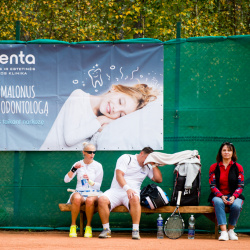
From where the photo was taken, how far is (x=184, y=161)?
7902 mm

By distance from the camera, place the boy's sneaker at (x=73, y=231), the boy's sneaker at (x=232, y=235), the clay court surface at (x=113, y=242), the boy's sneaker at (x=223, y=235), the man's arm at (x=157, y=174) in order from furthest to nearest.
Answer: the man's arm at (x=157, y=174), the boy's sneaker at (x=73, y=231), the boy's sneaker at (x=232, y=235), the boy's sneaker at (x=223, y=235), the clay court surface at (x=113, y=242)

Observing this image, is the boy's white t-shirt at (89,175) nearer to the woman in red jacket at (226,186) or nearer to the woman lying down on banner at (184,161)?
the woman lying down on banner at (184,161)

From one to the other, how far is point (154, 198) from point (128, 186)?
0.38 meters

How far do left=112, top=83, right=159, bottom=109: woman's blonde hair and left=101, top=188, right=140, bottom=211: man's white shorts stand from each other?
1.25 metres

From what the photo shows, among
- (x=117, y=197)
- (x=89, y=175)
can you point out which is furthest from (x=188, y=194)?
(x=89, y=175)

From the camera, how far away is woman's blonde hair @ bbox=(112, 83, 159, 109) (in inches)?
321

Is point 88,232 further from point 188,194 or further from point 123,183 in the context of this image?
point 188,194

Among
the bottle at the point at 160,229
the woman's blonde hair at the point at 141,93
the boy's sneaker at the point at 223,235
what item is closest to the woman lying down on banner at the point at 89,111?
the woman's blonde hair at the point at 141,93

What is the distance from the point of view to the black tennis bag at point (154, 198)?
25.0ft

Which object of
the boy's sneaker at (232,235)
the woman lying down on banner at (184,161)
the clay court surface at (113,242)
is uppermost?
the woman lying down on banner at (184,161)

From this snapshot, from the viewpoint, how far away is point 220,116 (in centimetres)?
816

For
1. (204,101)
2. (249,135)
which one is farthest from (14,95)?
(249,135)

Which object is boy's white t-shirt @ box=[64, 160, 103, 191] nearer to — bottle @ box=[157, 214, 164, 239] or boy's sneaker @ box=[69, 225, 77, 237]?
boy's sneaker @ box=[69, 225, 77, 237]

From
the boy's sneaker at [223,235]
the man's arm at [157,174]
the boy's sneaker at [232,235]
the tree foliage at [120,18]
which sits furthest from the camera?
the tree foliage at [120,18]
